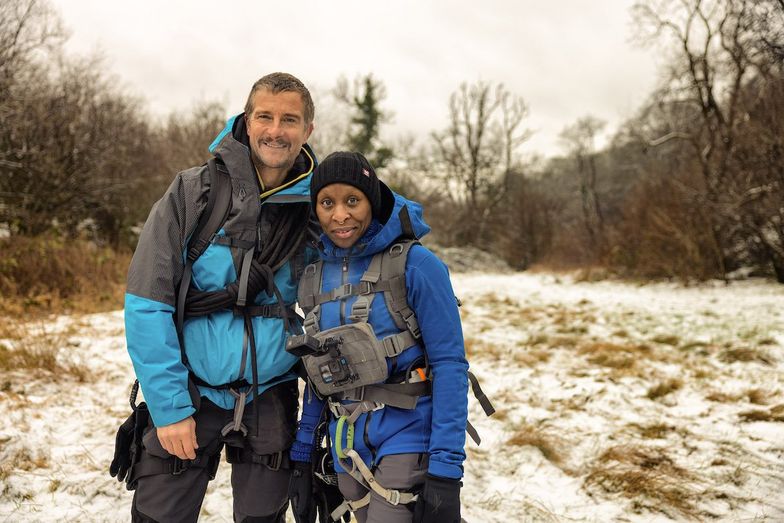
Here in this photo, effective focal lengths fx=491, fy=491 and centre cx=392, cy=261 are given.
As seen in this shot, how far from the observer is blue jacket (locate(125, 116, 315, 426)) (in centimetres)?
166

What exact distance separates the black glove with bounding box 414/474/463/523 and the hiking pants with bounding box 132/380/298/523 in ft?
2.17

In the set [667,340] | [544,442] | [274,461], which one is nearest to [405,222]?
[274,461]

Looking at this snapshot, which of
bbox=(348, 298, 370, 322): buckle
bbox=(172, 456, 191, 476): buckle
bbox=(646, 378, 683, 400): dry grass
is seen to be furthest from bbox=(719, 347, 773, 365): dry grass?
bbox=(172, 456, 191, 476): buckle

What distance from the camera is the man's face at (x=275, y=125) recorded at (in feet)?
6.23

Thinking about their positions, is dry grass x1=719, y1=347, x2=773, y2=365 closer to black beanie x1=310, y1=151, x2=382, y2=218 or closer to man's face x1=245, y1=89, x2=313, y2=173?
black beanie x1=310, y1=151, x2=382, y2=218

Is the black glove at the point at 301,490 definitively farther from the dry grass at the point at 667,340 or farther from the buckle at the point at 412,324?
the dry grass at the point at 667,340

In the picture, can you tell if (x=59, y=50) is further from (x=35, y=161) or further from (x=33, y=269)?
(x=33, y=269)

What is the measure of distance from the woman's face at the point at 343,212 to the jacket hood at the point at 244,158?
0.14 m

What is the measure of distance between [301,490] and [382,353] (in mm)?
719

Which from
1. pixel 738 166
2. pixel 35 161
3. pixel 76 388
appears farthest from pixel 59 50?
pixel 738 166

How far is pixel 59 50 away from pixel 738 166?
17.1 meters

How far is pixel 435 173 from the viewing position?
28.6 meters

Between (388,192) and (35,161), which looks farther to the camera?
(35,161)

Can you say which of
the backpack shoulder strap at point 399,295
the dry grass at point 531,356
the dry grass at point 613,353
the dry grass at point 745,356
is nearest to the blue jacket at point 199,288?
the backpack shoulder strap at point 399,295
